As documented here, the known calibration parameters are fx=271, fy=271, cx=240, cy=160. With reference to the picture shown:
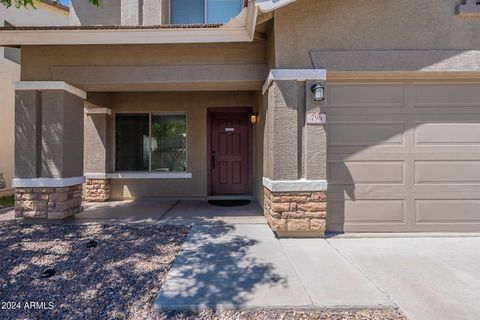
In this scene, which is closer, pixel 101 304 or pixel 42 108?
pixel 101 304

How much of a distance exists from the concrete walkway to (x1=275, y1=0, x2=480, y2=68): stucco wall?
2.88 m

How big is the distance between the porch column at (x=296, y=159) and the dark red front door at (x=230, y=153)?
3323 mm

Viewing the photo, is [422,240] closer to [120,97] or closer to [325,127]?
[325,127]

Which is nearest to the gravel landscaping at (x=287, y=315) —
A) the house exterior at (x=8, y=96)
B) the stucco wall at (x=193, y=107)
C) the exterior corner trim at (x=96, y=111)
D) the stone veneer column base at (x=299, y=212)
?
the stone veneer column base at (x=299, y=212)

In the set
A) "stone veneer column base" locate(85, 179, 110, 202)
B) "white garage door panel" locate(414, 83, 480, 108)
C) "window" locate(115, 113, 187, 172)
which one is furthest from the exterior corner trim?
"white garage door panel" locate(414, 83, 480, 108)

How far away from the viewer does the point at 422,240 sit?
4262mm

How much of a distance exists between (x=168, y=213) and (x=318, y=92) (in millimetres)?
3930

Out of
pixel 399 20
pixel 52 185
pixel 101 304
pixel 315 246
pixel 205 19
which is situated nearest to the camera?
pixel 101 304

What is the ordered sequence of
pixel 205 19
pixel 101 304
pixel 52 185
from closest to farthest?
pixel 101 304 < pixel 52 185 < pixel 205 19

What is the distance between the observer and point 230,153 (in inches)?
302

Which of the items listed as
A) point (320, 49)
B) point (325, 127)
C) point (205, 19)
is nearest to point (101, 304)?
point (325, 127)

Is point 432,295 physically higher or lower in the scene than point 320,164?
lower

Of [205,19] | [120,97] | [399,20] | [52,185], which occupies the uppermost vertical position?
[205,19]

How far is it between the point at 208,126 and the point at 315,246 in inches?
180
